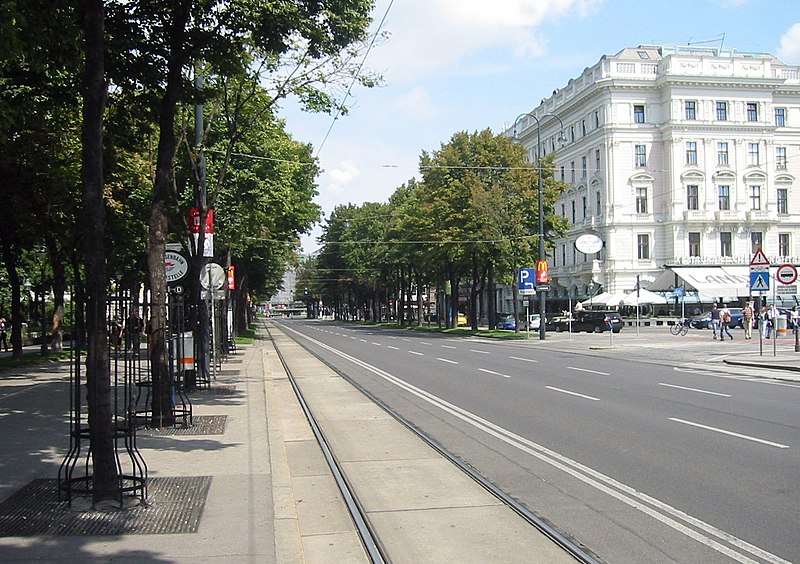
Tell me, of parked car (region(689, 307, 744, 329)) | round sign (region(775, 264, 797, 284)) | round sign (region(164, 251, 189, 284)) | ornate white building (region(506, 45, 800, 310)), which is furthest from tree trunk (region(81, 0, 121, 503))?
ornate white building (region(506, 45, 800, 310))

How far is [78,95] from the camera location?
49.4 ft

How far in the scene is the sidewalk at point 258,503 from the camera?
667 cm

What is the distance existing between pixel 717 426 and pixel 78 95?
11.9m

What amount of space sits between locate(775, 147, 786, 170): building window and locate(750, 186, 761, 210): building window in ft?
13.7

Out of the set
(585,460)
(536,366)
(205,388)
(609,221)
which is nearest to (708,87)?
(609,221)

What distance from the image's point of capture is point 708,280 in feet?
233

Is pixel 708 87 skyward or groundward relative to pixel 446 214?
skyward

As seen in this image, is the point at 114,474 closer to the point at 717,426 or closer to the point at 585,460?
the point at 585,460

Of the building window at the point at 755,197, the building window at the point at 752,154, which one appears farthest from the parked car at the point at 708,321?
the building window at the point at 752,154

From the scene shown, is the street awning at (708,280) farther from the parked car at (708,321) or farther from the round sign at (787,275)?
the round sign at (787,275)

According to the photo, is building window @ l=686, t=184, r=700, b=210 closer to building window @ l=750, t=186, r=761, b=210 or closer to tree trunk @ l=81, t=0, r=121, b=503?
building window @ l=750, t=186, r=761, b=210

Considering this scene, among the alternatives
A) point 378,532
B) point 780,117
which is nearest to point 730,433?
point 378,532

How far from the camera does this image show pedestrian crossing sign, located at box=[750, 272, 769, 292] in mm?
28656

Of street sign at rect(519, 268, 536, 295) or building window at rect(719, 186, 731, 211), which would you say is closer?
street sign at rect(519, 268, 536, 295)
